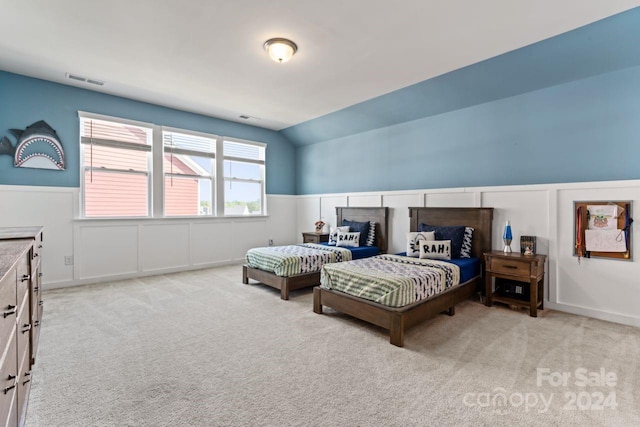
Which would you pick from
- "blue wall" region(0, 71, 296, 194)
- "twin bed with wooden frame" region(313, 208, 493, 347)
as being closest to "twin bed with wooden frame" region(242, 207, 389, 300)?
"twin bed with wooden frame" region(313, 208, 493, 347)

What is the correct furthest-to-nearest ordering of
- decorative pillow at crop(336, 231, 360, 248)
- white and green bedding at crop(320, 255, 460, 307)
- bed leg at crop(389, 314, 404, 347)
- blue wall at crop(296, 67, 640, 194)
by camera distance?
decorative pillow at crop(336, 231, 360, 248) → blue wall at crop(296, 67, 640, 194) → white and green bedding at crop(320, 255, 460, 307) → bed leg at crop(389, 314, 404, 347)

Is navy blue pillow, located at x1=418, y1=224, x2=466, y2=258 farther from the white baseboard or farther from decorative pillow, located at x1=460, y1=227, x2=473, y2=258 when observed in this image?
the white baseboard

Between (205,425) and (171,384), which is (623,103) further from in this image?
(171,384)

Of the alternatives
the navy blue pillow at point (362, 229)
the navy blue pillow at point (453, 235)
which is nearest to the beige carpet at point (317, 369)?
the navy blue pillow at point (453, 235)

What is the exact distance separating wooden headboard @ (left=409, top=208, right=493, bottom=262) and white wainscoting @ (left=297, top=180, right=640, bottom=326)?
111 millimetres

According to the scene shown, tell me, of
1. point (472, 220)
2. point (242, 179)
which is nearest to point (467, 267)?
point (472, 220)

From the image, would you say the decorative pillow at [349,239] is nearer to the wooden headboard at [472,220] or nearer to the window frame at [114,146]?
the wooden headboard at [472,220]

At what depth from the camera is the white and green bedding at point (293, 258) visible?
398 centimetres

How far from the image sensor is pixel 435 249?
392cm

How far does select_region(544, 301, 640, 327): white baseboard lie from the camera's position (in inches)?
120

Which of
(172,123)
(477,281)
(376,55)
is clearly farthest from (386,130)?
(172,123)

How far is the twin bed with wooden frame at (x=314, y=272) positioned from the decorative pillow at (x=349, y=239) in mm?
450

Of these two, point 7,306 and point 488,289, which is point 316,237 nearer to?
point 488,289

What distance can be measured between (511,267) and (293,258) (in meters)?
2.57
